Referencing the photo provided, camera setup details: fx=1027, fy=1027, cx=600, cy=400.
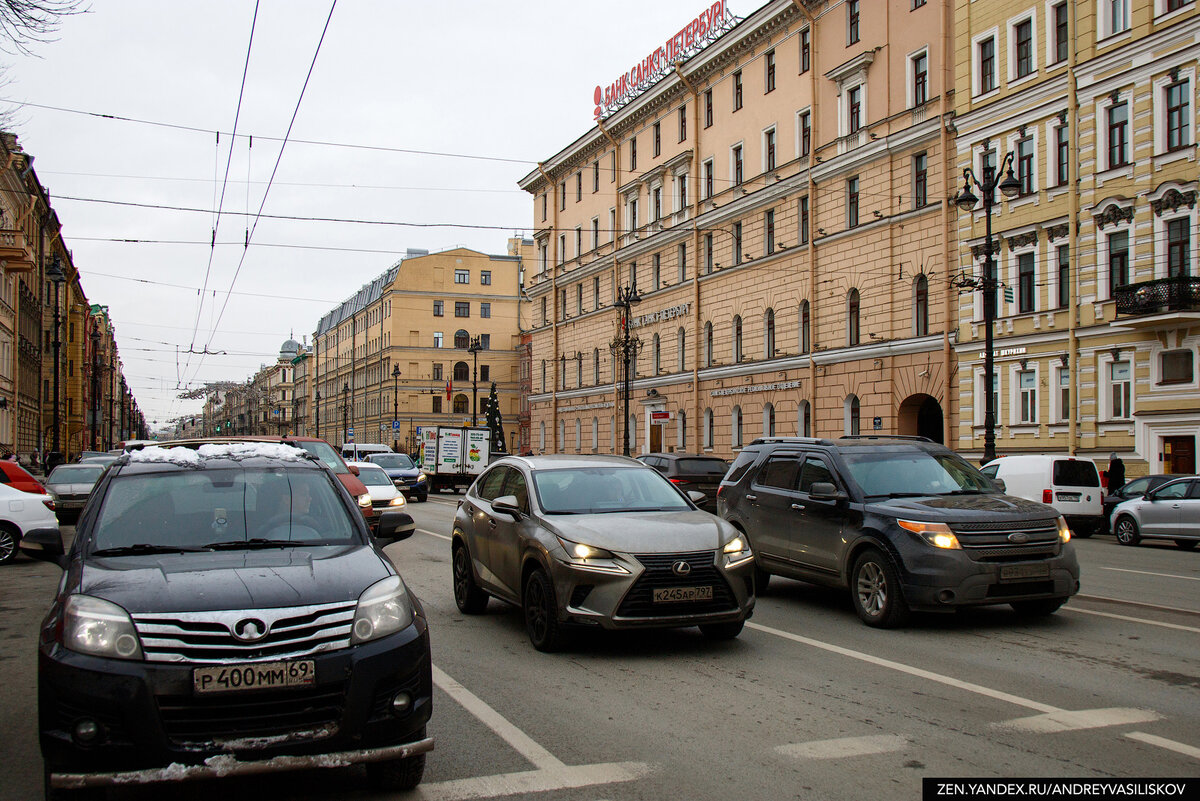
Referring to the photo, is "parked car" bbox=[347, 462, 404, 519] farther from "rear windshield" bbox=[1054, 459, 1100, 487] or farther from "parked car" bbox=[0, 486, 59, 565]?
"rear windshield" bbox=[1054, 459, 1100, 487]

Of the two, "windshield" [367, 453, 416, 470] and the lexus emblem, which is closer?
the lexus emblem

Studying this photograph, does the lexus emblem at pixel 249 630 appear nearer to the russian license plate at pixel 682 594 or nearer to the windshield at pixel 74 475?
the russian license plate at pixel 682 594

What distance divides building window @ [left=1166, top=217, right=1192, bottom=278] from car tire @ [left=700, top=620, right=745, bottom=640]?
84.3 feet

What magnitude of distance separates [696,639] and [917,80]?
112ft

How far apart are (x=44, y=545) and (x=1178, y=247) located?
101 feet

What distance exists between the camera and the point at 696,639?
8.75m

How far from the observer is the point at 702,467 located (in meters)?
25.0

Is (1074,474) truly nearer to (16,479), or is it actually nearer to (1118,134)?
(1118,134)

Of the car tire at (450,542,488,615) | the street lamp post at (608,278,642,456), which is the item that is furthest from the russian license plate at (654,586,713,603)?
the street lamp post at (608,278,642,456)

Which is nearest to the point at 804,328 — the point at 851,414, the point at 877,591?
the point at 851,414

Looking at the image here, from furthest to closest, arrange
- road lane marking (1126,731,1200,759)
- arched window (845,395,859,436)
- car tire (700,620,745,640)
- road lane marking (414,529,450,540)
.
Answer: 1. arched window (845,395,859,436)
2. road lane marking (414,529,450,540)
3. car tire (700,620,745,640)
4. road lane marking (1126,731,1200,759)

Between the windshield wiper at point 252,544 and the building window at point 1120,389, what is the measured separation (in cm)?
2989

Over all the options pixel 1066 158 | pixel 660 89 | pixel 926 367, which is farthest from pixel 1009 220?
pixel 660 89

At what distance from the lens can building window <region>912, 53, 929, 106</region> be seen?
37.4m
